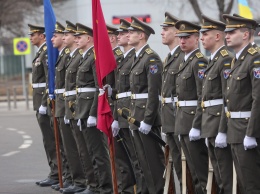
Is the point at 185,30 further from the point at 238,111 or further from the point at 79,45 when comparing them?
the point at 79,45

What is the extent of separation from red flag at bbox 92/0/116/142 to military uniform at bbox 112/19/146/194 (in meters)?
0.66

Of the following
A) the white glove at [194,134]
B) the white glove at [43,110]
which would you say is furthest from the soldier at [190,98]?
the white glove at [43,110]

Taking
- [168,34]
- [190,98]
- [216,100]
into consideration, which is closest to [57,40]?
[168,34]

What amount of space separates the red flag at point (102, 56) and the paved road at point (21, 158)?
2.60 m

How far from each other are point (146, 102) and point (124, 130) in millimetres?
854

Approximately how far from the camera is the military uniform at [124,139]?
11.8m

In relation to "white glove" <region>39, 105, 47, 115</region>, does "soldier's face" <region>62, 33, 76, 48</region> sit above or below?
above

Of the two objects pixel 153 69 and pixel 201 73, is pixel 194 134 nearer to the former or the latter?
pixel 201 73

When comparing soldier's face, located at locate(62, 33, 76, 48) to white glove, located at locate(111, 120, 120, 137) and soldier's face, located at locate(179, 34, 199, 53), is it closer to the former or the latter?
white glove, located at locate(111, 120, 120, 137)

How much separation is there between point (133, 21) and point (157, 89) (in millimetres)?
956

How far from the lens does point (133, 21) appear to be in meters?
11.6

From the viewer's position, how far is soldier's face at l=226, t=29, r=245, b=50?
30.5ft

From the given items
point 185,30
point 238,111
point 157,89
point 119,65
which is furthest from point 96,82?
point 238,111

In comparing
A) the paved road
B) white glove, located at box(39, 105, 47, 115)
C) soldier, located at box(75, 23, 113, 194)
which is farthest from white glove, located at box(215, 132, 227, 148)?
white glove, located at box(39, 105, 47, 115)
